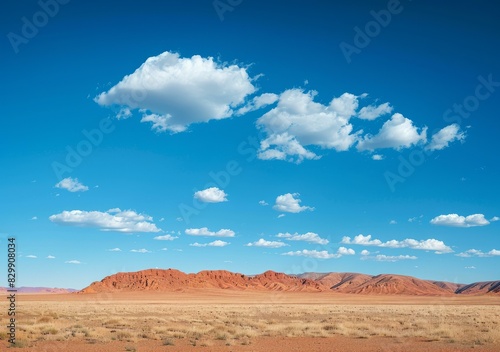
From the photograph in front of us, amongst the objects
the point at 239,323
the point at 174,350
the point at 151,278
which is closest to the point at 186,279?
the point at 151,278

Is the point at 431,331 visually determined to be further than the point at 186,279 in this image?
No

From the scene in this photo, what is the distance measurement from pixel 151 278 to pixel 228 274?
121 ft

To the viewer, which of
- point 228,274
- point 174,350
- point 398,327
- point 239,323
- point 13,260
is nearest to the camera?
point 13,260

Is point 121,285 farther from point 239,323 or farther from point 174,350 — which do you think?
point 174,350

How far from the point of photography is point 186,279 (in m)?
177

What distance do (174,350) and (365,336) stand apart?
9.98 metres

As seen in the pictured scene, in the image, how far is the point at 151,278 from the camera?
170125mm

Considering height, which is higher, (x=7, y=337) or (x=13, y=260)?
(x=13, y=260)

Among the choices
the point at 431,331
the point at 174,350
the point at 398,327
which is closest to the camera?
the point at 174,350

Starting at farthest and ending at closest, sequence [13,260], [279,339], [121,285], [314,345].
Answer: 1. [121,285]
2. [279,339]
3. [314,345]
4. [13,260]

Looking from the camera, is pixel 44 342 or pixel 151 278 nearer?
pixel 44 342

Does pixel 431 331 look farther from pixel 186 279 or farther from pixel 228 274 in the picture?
pixel 228 274

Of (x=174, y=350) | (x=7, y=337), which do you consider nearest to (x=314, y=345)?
(x=174, y=350)

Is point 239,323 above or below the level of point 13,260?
below
